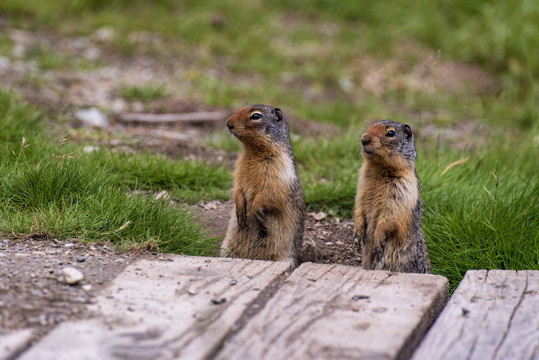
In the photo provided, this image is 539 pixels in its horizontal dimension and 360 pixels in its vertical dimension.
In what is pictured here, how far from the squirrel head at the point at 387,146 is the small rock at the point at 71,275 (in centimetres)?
164

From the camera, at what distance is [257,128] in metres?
3.92

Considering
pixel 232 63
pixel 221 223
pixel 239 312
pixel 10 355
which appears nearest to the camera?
pixel 10 355

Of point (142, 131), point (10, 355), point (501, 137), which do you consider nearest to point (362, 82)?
point (501, 137)

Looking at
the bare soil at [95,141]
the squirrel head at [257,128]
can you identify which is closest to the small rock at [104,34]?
the bare soil at [95,141]

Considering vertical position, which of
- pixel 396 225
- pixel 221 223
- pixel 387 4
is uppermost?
pixel 387 4

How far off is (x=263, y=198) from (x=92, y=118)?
117 inches

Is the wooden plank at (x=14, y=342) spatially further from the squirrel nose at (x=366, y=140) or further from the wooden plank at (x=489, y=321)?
the squirrel nose at (x=366, y=140)

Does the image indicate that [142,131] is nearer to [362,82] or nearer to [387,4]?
[362,82]

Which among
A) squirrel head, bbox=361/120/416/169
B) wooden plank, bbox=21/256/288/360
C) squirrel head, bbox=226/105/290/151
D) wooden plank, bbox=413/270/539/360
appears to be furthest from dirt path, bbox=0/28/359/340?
wooden plank, bbox=413/270/539/360

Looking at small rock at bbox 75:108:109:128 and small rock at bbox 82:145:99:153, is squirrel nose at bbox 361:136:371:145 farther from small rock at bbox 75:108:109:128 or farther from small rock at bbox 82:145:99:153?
small rock at bbox 75:108:109:128

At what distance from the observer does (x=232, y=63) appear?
8.47 m

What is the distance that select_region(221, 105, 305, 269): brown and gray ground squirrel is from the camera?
381 cm

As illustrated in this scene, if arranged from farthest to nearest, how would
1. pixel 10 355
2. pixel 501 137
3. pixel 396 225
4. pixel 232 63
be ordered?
pixel 232 63 < pixel 501 137 < pixel 396 225 < pixel 10 355

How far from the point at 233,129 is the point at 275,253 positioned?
71 centimetres
